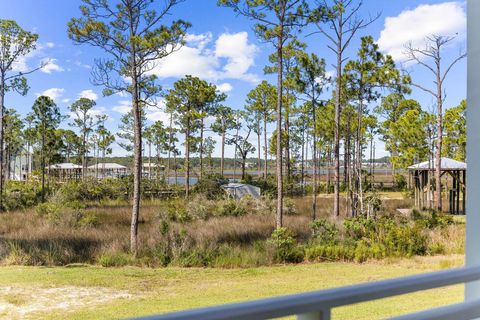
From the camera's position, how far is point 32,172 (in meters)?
9.45

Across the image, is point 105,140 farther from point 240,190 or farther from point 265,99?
point 265,99

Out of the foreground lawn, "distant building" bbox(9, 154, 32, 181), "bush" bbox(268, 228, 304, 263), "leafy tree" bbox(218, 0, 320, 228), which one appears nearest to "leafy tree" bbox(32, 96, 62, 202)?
"distant building" bbox(9, 154, 32, 181)

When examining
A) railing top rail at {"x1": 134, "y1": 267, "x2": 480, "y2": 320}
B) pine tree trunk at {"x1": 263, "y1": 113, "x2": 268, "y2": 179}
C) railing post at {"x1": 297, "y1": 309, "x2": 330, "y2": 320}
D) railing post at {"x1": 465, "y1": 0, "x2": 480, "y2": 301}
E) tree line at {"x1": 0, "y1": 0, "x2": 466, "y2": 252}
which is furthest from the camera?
pine tree trunk at {"x1": 263, "y1": 113, "x2": 268, "y2": 179}

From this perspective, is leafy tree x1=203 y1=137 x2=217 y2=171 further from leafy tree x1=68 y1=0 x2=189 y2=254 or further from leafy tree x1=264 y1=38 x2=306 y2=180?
leafy tree x1=68 y1=0 x2=189 y2=254

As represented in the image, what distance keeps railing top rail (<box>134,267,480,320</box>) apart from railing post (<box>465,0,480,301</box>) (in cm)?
27

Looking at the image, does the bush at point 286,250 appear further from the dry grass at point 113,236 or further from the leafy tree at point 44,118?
the leafy tree at point 44,118

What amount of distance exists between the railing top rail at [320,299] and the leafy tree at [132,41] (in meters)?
5.02

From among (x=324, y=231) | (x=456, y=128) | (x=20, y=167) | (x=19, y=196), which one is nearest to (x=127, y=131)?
(x=20, y=167)

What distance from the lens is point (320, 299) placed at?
0.56m

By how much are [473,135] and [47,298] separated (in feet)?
10.6

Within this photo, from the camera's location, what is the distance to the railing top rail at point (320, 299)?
0.47 metres

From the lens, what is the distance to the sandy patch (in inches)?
117

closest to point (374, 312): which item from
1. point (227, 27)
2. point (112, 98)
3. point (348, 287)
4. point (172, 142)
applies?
point (348, 287)

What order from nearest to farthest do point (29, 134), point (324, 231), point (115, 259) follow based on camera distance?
point (115, 259)
point (324, 231)
point (29, 134)
